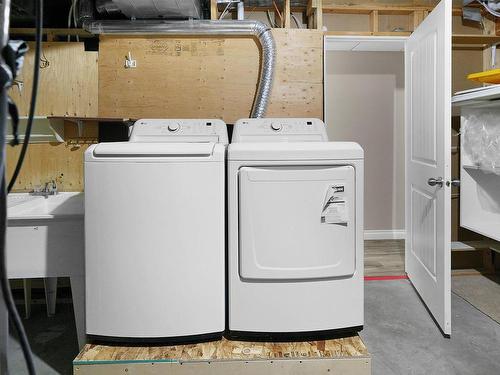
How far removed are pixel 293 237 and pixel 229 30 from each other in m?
1.76

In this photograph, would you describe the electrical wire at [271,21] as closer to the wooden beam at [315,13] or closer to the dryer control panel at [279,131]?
the wooden beam at [315,13]

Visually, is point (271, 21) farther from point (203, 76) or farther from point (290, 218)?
point (290, 218)

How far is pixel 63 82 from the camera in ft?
9.51

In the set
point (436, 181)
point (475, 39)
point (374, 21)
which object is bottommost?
point (436, 181)

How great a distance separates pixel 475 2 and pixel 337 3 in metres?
1.22

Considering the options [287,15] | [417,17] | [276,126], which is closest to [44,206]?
[276,126]

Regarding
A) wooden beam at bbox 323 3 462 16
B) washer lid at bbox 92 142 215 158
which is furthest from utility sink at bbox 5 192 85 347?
wooden beam at bbox 323 3 462 16

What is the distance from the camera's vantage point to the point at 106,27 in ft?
9.36

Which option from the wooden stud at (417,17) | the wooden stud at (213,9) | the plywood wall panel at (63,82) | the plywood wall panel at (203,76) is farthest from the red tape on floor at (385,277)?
the plywood wall panel at (63,82)

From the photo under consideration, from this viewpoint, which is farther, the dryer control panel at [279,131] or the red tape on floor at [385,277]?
the red tape on floor at [385,277]

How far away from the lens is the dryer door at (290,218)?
180 centimetres

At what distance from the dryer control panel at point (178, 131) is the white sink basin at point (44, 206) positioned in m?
0.52

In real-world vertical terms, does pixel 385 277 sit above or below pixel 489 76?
below

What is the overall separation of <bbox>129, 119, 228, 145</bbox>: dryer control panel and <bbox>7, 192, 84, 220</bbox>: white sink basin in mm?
518
